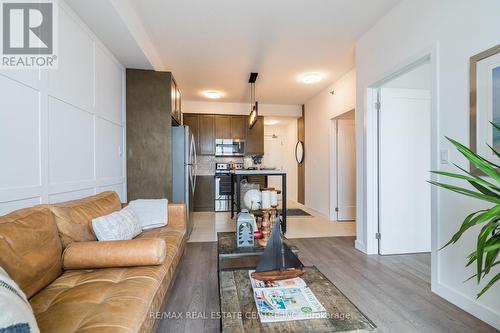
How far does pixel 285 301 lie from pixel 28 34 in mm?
2421

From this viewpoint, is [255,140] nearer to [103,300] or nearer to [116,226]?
[116,226]

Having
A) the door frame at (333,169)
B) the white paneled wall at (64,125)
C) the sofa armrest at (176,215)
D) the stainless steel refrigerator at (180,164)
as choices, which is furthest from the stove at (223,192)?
the sofa armrest at (176,215)

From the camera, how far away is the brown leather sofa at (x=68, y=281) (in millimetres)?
1005

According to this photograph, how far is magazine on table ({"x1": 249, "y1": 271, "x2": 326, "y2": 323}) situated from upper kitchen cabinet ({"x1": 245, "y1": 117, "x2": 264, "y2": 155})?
5.05m

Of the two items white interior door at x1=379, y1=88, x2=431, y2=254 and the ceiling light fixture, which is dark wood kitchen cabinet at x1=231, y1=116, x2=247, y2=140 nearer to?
the ceiling light fixture

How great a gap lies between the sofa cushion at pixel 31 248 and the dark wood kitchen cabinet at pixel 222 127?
4780 millimetres

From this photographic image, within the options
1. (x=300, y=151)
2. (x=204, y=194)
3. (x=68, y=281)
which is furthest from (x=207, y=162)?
(x=68, y=281)

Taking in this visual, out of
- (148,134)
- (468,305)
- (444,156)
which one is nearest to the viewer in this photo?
(468,305)

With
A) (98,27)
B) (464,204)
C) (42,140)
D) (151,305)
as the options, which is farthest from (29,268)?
(464,204)

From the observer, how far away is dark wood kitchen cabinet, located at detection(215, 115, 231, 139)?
240 inches

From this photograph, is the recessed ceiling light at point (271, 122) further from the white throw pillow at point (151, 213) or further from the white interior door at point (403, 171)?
the white throw pillow at point (151, 213)

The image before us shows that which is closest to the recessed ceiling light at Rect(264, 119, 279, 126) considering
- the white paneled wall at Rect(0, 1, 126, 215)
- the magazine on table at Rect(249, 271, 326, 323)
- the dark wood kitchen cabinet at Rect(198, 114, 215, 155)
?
the dark wood kitchen cabinet at Rect(198, 114, 215, 155)

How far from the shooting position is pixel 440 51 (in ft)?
6.66

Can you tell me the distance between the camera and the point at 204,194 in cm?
600
